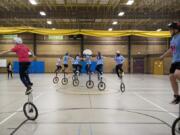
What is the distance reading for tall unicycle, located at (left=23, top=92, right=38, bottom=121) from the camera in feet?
27.1

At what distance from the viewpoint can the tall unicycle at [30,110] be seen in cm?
825

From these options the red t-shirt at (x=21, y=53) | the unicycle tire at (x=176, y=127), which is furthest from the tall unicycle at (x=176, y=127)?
the red t-shirt at (x=21, y=53)

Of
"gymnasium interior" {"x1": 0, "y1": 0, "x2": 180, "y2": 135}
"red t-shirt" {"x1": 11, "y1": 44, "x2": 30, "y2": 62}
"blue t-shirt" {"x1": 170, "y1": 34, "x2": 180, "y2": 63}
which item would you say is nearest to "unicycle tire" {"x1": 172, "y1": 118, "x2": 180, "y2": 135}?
"gymnasium interior" {"x1": 0, "y1": 0, "x2": 180, "y2": 135}

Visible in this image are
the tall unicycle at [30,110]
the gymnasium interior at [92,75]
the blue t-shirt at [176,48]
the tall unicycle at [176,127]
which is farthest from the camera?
the tall unicycle at [30,110]

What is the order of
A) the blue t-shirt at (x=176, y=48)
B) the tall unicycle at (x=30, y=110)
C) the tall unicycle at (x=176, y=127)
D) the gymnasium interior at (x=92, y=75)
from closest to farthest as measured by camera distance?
the blue t-shirt at (x=176, y=48) < the tall unicycle at (x=176, y=127) < the gymnasium interior at (x=92, y=75) < the tall unicycle at (x=30, y=110)

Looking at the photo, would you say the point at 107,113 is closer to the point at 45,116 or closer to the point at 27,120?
the point at 45,116

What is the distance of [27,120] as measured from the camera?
8180 millimetres

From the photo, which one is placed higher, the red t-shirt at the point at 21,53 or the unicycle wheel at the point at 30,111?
the red t-shirt at the point at 21,53

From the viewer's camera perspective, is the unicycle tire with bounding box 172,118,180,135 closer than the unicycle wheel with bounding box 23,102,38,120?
Yes

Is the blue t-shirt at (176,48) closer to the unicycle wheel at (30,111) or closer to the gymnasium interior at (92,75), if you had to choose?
the gymnasium interior at (92,75)

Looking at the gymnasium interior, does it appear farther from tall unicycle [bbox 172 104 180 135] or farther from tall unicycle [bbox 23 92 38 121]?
tall unicycle [bbox 172 104 180 135]

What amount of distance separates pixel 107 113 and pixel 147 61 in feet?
120

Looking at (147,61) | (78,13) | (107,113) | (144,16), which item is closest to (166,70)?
(147,61)

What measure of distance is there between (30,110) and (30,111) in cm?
3
